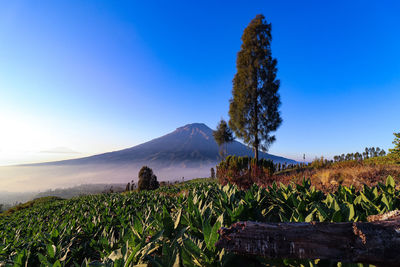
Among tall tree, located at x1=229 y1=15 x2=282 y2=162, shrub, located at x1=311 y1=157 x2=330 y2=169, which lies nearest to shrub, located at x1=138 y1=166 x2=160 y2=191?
tall tree, located at x1=229 y1=15 x2=282 y2=162

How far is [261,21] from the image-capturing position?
2300 cm

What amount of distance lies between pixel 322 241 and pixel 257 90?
76.6 ft

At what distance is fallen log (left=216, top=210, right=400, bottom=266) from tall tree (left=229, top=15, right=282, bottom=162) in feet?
71.4

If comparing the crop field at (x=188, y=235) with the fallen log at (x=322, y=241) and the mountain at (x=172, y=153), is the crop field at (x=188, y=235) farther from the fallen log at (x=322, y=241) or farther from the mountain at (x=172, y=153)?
the mountain at (x=172, y=153)

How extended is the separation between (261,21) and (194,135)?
155 m

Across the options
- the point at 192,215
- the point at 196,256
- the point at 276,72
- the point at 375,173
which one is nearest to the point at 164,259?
the point at 196,256

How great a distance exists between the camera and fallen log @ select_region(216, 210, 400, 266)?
83 cm

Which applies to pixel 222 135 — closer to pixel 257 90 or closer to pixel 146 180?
pixel 257 90

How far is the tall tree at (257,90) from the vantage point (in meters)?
22.2

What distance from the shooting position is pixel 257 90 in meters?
22.4

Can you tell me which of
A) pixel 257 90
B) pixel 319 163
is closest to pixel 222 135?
pixel 257 90

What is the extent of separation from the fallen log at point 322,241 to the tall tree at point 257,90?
21.8 metres

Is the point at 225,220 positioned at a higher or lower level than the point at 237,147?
lower

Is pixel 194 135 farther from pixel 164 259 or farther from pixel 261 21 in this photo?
pixel 164 259
